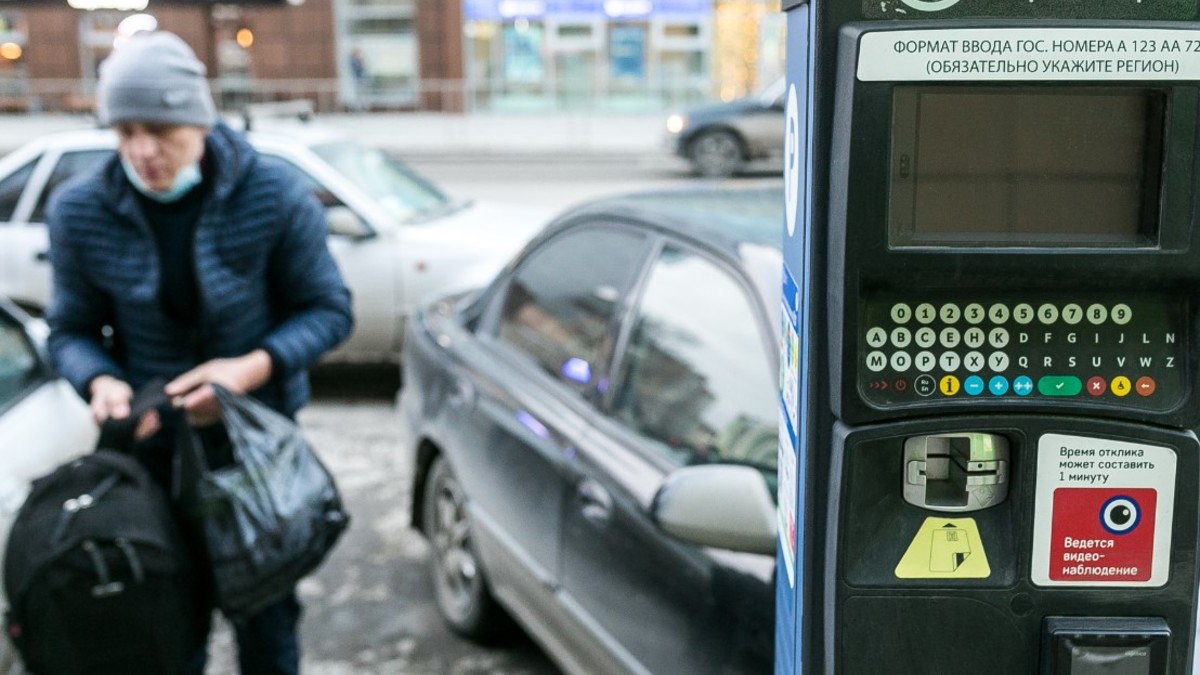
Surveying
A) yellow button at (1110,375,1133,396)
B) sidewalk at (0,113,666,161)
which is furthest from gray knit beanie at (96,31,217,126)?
sidewalk at (0,113,666,161)

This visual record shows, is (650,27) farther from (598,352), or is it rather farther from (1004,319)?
(1004,319)

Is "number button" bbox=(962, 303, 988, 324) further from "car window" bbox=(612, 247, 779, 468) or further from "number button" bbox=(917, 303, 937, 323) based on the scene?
"car window" bbox=(612, 247, 779, 468)

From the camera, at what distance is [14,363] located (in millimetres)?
4117

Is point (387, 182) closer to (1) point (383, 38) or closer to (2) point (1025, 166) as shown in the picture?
(2) point (1025, 166)

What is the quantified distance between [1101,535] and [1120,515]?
0.11 feet

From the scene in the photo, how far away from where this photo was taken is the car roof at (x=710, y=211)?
9.99 ft

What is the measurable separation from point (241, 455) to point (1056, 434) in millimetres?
1925

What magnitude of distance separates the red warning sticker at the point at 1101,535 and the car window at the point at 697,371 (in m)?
1.11

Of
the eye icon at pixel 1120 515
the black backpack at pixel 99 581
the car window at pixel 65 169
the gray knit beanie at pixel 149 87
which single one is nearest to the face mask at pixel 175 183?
the gray knit beanie at pixel 149 87

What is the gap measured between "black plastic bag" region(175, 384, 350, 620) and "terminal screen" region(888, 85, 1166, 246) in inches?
73.2

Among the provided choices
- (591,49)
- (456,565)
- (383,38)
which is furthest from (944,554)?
(383,38)

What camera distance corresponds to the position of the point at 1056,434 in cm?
150

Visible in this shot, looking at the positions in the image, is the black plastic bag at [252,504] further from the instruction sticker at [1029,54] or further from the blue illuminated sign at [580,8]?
the blue illuminated sign at [580,8]

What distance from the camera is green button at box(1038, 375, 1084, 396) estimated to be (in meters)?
1.48
